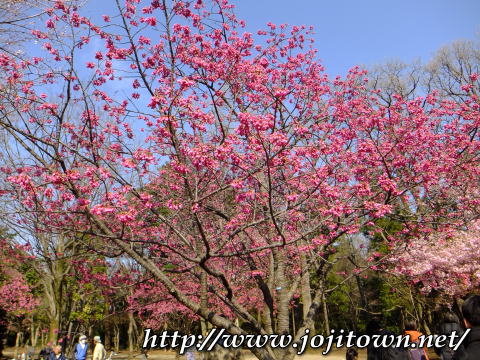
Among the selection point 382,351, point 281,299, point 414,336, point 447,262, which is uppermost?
point 447,262

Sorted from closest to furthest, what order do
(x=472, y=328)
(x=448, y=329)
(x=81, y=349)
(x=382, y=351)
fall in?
(x=472, y=328) < (x=382, y=351) < (x=448, y=329) < (x=81, y=349)

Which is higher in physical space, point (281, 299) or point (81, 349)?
point (281, 299)

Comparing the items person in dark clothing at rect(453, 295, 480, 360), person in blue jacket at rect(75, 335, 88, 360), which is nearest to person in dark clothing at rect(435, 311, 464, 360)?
person in dark clothing at rect(453, 295, 480, 360)

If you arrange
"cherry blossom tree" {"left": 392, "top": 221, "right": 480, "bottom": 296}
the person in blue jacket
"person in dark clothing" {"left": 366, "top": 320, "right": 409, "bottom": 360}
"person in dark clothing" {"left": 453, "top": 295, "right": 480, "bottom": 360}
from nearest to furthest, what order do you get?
"person in dark clothing" {"left": 453, "top": 295, "right": 480, "bottom": 360} < "person in dark clothing" {"left": 366, "top": 320, "right": 409, "bottom": 360} < the person in blue jacket < "cherry blossom tree" {"left": 392, "top": 221, "right": 480, "bottom": 296}

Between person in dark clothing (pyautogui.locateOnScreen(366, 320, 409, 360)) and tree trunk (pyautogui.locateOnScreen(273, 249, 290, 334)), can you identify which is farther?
tree trunk (pyautogui.locateOnScreen(273, 249, 290, 334))

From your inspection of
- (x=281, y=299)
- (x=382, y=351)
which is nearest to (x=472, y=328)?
(x=382, y=351)

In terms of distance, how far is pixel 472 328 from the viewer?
8.72 feet

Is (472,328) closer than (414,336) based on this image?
Yes

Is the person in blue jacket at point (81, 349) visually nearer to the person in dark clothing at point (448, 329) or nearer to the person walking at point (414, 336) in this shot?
the person walking at point (414, 336)

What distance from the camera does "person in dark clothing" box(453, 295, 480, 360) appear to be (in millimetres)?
2523

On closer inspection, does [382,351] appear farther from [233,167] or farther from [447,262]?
[447,262]

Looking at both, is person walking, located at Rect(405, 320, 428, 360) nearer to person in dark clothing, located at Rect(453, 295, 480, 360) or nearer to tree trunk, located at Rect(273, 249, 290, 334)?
tree trunk, located at Rect(273, 249, 290, 334)

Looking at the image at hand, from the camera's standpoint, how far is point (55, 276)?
Result: 447 inches

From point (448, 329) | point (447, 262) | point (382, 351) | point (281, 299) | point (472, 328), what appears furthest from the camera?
point (447, 262)
